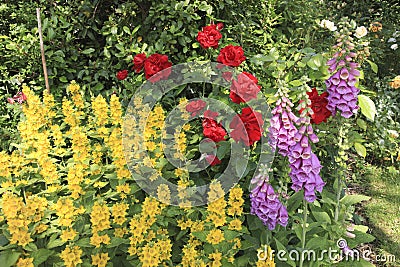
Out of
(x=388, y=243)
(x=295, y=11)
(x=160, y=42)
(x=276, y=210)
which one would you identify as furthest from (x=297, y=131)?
(x=295, y=11)

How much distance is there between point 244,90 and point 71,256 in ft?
3.75

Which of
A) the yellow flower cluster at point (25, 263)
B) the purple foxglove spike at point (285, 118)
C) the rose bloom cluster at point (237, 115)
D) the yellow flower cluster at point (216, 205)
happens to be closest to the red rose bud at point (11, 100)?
the rose bloom cluster at point (237, 115)

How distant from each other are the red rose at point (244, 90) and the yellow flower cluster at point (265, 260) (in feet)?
2.60

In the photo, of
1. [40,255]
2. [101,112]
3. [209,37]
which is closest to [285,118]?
[209,37]

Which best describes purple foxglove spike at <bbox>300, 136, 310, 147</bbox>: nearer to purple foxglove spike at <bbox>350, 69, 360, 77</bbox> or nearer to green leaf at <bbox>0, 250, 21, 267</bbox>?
purple foxglove spike at <bbox>350, 69, 360, 77</bbox>

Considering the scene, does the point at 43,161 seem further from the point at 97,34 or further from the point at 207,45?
the point at 97,34

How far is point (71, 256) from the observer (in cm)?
182

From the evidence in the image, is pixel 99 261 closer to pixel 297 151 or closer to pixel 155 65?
pixel 297 151

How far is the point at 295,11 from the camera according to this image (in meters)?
3.58

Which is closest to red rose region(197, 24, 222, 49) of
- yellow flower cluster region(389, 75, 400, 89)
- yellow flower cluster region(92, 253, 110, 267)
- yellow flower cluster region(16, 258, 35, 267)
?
yellow flower cluster region(92, 253, 110, 267)

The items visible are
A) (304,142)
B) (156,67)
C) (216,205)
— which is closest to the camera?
(304,142)

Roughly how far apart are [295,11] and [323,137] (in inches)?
60.4

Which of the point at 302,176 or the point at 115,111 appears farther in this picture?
the point at 115,111

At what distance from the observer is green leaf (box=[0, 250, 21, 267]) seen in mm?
1833
